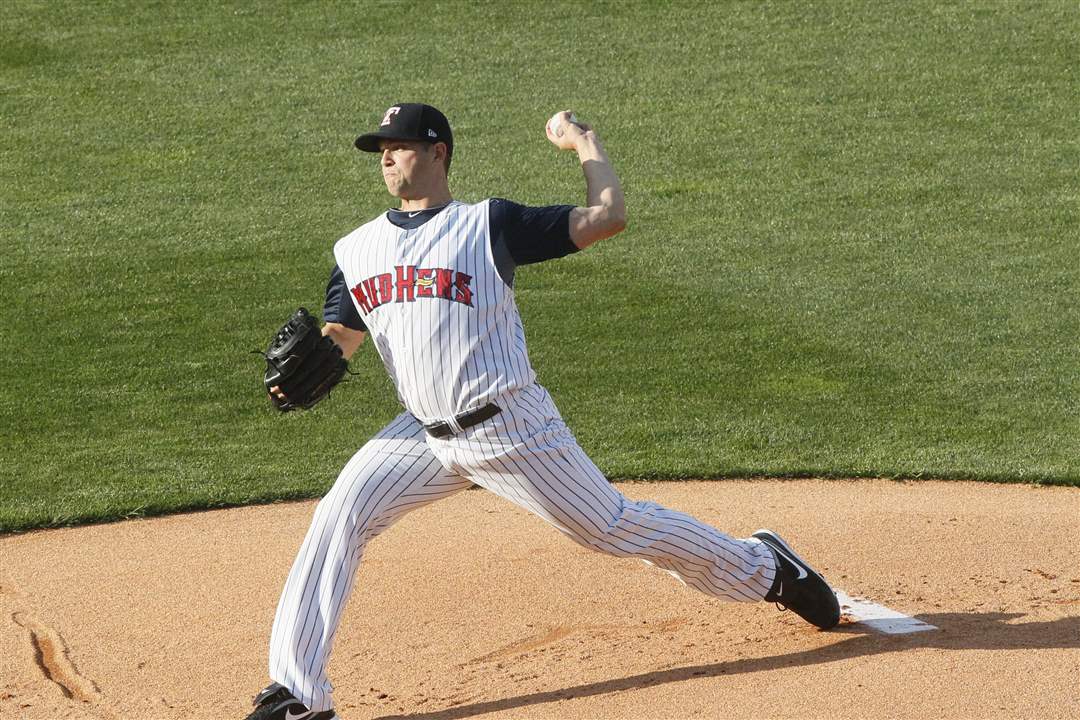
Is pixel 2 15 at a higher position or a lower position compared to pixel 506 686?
higher

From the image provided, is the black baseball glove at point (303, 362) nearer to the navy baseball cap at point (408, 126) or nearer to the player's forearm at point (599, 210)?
the navy baseball cap at point (408, 126)

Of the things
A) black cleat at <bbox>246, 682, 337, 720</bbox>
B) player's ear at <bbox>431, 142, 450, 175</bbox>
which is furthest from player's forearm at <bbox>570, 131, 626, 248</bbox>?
black cleat at <bbox>246, 682, 337, 720</bbox>

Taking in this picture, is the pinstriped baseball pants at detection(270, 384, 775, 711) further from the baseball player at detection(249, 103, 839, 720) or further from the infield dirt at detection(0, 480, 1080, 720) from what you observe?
the infield dirt at detection(0, 480, 1080, 720)

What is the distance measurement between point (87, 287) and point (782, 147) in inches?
202

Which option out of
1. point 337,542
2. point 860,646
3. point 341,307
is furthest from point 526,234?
point 860,646

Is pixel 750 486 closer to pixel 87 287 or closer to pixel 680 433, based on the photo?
pixel 680 433

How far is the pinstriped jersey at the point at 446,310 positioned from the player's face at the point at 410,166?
12 centimetres

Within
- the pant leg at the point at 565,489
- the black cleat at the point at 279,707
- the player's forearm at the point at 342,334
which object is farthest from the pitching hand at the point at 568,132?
the black cleat at the point at 279,707

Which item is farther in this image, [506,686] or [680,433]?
[680,433]

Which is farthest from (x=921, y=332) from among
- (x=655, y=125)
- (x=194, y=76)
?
(x=194, y=76)

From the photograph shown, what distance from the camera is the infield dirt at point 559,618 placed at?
150 inches

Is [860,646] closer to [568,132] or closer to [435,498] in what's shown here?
[435,498]

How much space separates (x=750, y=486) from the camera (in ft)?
19.7

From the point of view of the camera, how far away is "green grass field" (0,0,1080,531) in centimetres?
665
